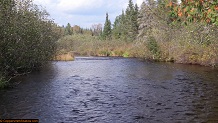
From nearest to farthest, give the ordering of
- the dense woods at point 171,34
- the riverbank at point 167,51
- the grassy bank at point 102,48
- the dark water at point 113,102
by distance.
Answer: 1. the dense woods at point 171,34
2. the dark water at point 113,102
3. the riverbank at point 167,51
4. the grassy bank at point 102,48

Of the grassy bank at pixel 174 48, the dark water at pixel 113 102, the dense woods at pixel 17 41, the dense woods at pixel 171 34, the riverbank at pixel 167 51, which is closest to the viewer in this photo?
the dense woods at pixel 171 34

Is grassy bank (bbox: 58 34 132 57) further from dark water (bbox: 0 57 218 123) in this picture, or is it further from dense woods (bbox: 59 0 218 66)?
dark water (bbox: 0 57 218 123)

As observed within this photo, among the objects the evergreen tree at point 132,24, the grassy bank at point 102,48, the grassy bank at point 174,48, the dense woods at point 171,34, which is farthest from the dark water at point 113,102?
the evergreen tree at point 132,24

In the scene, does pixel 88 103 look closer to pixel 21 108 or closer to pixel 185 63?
pixel 21 108

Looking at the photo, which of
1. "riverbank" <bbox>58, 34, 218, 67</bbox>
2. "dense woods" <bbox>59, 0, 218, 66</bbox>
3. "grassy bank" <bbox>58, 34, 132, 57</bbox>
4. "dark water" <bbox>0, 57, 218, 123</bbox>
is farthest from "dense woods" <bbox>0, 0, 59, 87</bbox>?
"grassy bank" <bbox>58, 34, 132, 57</bbox>

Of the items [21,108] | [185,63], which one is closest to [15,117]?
[21,108]

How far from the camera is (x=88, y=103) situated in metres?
18.5

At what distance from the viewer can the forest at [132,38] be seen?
9781 millimetres

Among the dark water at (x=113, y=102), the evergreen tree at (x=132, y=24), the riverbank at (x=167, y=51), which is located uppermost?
the evergreen tree at (x=132, y=24)

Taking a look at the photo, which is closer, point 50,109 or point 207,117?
point 207,117

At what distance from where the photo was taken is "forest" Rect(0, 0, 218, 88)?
32.1 ft

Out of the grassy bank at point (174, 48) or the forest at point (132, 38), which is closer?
the forest at point (132, 38)

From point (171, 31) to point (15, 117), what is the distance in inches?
2012

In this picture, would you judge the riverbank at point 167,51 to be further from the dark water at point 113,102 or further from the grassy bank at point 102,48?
the dark water at point 113,102
